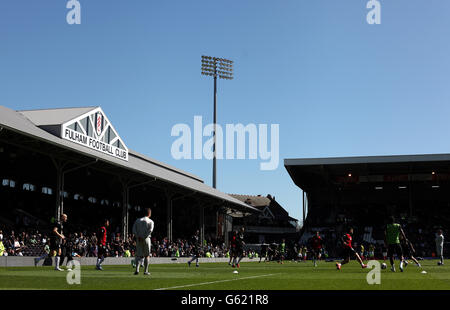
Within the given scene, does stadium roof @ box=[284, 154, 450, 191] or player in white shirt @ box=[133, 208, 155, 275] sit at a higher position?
stadium roof @ box=[284, 154, 450, 191]

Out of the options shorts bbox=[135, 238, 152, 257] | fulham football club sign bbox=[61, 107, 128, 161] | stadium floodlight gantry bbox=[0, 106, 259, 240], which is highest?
fulham football club sign bbox=[61, 107, 128, 161]

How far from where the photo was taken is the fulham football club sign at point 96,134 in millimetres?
34969

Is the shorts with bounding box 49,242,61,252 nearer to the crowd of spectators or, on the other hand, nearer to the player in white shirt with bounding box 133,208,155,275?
the crowd of spectators

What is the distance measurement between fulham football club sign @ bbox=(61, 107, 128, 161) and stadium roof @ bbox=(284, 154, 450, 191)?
81.3 ft

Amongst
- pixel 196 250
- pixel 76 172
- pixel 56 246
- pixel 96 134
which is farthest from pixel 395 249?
pixel 76 172

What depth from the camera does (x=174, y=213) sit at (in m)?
65.4

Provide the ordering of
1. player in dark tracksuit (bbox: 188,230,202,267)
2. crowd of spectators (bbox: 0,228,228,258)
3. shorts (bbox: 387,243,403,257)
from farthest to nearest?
crowd of spectators (bbox: 0,228,228,258) < player in dark tracksuit (bbox: 188,230,202,267) < shorts (bbox: 387,243,403,257)

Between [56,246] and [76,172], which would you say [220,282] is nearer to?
[56,246]

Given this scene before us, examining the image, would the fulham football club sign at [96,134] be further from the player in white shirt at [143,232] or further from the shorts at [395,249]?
the shorts at [395,249]

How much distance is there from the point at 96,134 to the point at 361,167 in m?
36.5

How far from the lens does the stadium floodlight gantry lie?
3134cm

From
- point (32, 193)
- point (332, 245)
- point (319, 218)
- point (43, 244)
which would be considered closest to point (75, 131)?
point (43, 244)

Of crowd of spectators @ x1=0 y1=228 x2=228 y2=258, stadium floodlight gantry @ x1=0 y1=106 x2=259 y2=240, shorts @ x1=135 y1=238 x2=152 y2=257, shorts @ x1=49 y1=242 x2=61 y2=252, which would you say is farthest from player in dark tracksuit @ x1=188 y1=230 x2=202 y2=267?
shorts @ x1=135 y1=238 x2=152 y2=257
